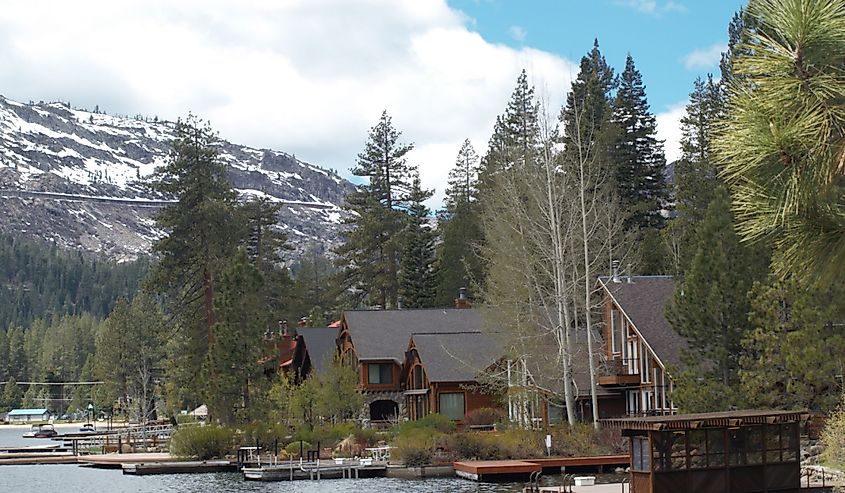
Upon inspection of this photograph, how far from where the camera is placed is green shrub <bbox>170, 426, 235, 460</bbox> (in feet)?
156

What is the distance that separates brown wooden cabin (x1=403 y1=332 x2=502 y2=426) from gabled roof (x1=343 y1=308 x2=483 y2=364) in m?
2.75

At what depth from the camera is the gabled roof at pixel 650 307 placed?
146 ft

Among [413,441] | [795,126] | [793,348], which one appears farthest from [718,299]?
[795,126]

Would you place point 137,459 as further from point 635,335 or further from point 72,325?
point 72,325

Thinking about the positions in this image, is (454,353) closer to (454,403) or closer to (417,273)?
(454,403)

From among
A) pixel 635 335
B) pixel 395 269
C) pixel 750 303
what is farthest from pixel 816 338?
pixel 395 269

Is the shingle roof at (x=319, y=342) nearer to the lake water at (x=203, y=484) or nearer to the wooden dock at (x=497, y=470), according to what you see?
the lake water at (x=203, y=484)

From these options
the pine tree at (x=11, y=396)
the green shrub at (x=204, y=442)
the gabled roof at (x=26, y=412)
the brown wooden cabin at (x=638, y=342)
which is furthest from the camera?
the pine tree at (x=11, y=396)

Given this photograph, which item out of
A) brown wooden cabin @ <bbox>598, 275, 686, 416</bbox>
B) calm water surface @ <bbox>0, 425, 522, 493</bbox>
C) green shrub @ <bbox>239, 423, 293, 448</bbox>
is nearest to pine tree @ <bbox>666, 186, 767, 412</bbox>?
brown wooden cabin @ <bbox>598, 275, 686, 416</bbox>

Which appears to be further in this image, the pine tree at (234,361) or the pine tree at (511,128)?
the pine tree at (511,128)

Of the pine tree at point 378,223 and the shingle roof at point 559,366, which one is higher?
the pine tree at point 378,223

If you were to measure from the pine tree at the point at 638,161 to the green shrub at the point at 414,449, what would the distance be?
2929 centimetres

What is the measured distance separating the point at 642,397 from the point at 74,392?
417 ft

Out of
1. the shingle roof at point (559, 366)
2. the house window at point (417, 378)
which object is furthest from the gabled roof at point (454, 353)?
the shingle roof at point (559, 366)
